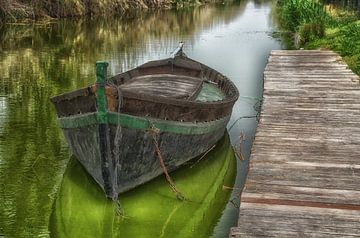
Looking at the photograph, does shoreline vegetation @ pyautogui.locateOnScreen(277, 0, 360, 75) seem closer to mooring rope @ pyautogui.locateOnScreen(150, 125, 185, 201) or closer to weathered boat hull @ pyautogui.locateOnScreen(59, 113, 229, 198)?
weathered boat hull @ pyautogui.locateOnScreen(59, 113, 229, 198)

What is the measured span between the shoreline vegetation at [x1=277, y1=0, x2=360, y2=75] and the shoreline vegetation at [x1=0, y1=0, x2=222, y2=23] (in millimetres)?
15210

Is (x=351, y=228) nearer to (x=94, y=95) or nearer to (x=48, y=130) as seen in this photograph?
(x=94, y=95)

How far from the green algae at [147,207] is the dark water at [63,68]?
226 mm

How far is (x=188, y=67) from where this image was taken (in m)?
12.4

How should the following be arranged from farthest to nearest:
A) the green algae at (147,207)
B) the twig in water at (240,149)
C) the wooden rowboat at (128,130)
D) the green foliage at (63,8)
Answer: the green foliage at (63,8), the twig in water at (240,149), the wooden rowboat at (128,130), the green algae at (147,207)

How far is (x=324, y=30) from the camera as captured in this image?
22.0 meters

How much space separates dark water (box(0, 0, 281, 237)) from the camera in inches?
330

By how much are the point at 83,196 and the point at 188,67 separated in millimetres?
5005

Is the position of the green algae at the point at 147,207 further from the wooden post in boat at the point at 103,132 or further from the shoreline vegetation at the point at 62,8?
the shoreline vegetation at the point at 62,8

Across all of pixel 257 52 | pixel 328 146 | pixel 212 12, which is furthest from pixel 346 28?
pixel 212 12

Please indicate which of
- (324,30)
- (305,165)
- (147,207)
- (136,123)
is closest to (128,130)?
(136,123)

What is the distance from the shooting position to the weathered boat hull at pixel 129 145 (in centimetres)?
757

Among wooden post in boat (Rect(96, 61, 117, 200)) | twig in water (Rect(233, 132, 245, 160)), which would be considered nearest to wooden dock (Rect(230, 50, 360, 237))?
twig in water (Rect(233, 132, 245, 160))

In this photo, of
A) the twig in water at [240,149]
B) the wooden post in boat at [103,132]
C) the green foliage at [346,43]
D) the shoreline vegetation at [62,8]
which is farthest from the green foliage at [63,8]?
the wooden post in boat at [103,132]
